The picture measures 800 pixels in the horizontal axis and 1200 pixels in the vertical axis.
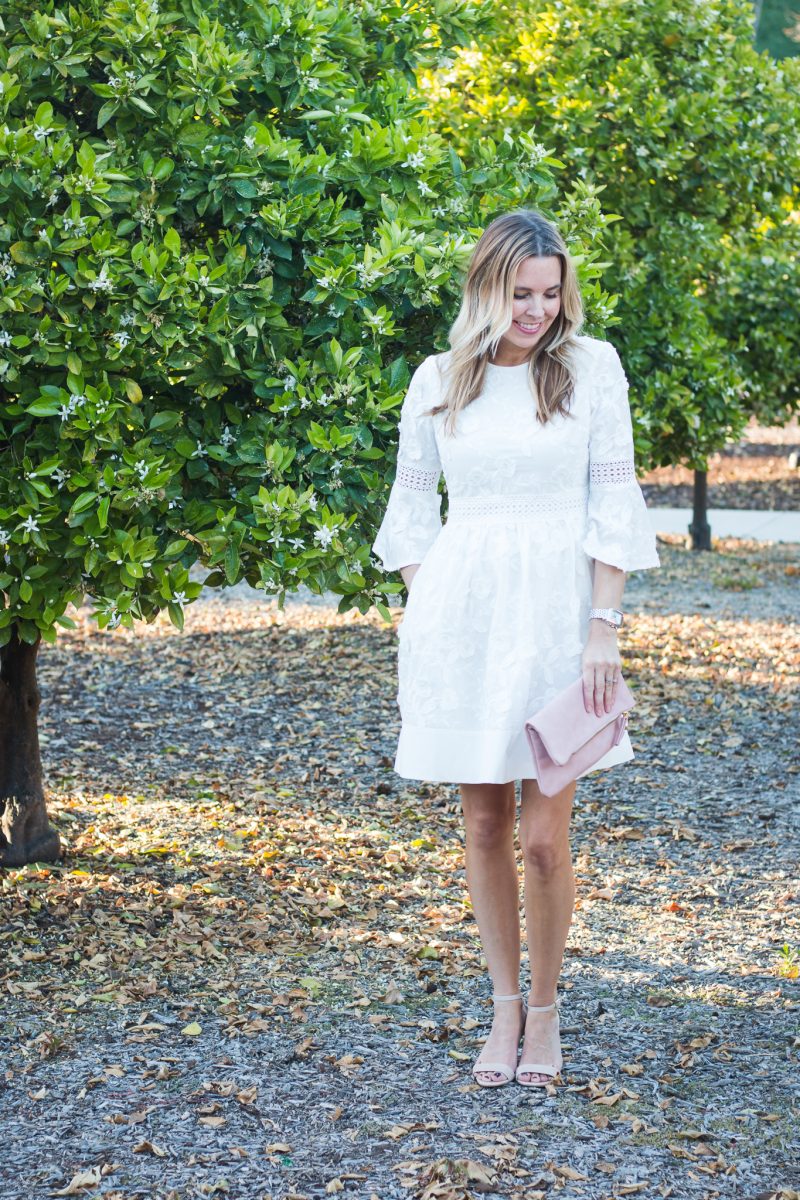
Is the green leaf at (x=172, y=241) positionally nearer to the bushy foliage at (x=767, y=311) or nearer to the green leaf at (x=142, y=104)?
the green leaf at (x=142, y=104)

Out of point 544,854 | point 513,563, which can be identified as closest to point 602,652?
point 513,563

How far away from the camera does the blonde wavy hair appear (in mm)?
3152

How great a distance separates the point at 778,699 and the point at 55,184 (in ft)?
17.1

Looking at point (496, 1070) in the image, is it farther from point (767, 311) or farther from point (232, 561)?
point (767, 311)

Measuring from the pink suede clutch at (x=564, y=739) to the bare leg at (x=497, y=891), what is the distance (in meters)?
0.25

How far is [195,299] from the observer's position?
11.8 ft

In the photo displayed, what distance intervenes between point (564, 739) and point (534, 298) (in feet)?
3.27

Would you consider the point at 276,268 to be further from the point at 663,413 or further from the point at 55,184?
the point at 663,413

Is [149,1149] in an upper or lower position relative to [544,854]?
lower

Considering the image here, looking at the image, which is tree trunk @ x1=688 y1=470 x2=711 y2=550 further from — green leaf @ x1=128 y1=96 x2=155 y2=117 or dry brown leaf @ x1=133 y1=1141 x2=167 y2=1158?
dry brown leaf @ x1=133 y1=1141 x2=167 y2=1158

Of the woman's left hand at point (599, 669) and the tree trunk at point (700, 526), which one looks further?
the tree trunk at point (700, 526)

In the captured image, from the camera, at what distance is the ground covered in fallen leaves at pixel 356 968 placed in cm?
318

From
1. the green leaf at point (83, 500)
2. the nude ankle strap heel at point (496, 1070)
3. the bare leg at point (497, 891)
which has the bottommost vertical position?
the nude ankle strap heel at point (496, 1070)

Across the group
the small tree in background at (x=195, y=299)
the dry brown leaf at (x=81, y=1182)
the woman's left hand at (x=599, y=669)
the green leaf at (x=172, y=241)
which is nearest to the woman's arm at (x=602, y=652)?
the woman's left hand at (x=599, y=669)
